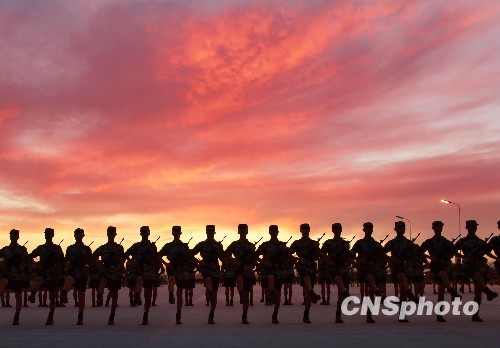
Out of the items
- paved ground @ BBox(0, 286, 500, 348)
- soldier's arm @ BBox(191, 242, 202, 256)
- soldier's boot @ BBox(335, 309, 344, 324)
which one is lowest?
paved ground @ BBox(0, 286, 500, 348)

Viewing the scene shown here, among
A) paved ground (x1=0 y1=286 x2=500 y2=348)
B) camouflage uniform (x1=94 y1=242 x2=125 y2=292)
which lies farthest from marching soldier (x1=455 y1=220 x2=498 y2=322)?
camouflage uniform (x1=94 y1=242 x2=125 y2=292)

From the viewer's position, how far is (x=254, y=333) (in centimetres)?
1504

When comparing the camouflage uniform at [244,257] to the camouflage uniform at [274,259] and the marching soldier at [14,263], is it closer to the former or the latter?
the camouflage uniform at [274,259]

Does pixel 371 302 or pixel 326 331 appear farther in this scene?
pixel 371 302

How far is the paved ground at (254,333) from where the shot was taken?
13.1 metres

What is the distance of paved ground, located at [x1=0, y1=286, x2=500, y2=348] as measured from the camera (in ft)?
42.9

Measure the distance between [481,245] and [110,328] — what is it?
354 inches

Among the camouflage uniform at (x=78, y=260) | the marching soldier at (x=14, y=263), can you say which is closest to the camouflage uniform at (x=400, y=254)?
the camouflage uniform at (x=78, y=260)

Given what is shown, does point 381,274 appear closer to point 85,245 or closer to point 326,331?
point 326,331

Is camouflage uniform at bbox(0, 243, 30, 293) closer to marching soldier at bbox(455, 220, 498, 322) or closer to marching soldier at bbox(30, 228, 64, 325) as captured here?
marching soldier at bbox(30, 228, 64, 325)

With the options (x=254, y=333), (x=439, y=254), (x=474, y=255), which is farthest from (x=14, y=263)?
(x=474, y=255)

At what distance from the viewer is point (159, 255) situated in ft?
61.5

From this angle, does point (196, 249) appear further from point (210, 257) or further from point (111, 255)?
point (111, 255)

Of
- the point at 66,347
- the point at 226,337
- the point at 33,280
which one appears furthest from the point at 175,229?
the point at 66,347
